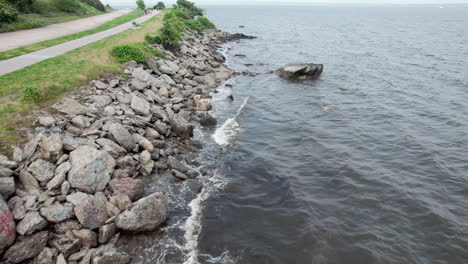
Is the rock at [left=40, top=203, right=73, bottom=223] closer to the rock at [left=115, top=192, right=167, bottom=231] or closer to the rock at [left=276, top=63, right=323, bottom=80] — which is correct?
the rock at [left=115, top=192, right=167, bottom=231]

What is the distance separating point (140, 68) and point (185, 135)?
35.4 ft

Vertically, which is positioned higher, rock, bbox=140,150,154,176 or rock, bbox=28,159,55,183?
rock, bbox=28,159,55,183

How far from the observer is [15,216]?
1137 centimetres

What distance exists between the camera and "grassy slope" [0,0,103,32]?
37.9 m

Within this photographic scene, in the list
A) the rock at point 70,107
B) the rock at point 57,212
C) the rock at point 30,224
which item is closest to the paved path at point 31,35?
the rock at point 70,107

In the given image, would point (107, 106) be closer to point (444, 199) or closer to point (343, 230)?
point (343, 230)

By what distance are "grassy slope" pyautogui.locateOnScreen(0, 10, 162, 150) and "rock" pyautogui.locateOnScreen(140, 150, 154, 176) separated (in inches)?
254

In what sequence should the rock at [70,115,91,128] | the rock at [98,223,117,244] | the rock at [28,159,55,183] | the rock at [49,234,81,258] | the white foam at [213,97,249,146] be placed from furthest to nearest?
the white foam at [213,97,249,146] → the rock at [70,115,91,128] → the rock at [28,159,55,183] → the rock at [98,223,117,244] → the rock at [49,234,81,258]

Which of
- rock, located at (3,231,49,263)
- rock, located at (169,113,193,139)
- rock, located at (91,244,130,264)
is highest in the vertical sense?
rock, located at (3,231,49,263)

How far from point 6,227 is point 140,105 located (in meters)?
13.1

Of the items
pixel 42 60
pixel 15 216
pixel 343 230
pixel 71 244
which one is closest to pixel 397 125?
pixel 343 230

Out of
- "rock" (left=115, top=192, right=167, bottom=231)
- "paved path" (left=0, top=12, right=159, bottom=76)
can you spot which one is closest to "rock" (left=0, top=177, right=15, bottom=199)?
"rock" (left=115, top=192, right=167, bottom=231)

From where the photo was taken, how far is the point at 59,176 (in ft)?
44.4

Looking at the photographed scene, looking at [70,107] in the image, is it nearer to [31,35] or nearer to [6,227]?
[6,227]
